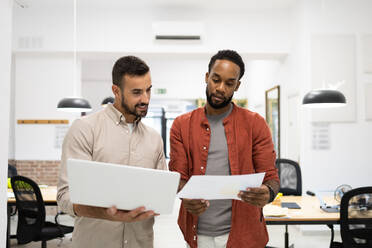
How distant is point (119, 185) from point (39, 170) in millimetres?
5292

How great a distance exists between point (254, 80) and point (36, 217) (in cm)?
671

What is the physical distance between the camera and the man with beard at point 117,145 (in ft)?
4.64

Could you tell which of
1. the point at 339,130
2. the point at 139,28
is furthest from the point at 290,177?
the point at 139,28

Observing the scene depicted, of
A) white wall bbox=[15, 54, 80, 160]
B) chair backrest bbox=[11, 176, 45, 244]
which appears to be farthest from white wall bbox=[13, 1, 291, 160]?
chair backrest bbox=[11, 176, 45, 244]

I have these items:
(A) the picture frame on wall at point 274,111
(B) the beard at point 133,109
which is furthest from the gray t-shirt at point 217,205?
(A) the picture frame on wall at point 274,111

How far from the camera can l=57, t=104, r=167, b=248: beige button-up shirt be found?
1.40 meters

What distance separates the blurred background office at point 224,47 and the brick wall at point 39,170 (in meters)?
0.02

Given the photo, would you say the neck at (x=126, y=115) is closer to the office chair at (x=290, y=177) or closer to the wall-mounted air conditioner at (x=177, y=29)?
the office chair at (x=290, y=177)

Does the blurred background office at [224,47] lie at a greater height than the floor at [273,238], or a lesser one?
greater

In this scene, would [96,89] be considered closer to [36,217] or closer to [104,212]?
[36,217]

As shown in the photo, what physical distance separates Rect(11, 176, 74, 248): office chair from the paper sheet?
7.65 ft

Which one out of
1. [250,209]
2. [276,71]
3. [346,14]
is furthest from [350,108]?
[250,209]

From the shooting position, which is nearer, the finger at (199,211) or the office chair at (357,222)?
the finger at (199,211)

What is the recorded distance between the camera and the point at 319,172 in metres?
5.23
